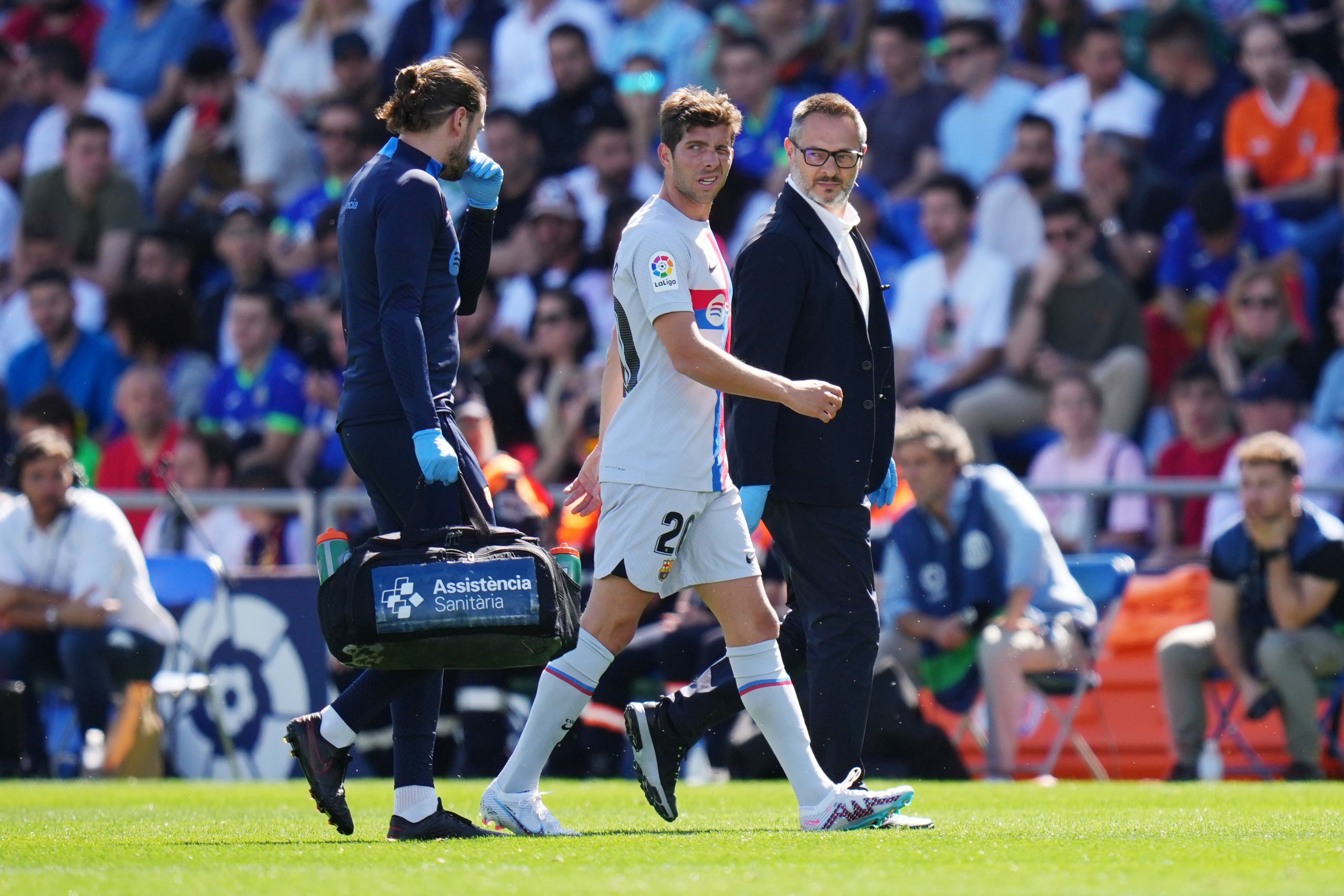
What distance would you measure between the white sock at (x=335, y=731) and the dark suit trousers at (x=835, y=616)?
1239 mm

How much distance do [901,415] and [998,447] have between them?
1170 mm

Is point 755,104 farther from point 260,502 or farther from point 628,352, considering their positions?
point 628,352

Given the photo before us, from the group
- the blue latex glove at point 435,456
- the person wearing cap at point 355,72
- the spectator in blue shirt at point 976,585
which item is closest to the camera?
the blue latex glove at point 435,456

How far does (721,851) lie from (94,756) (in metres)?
7.05

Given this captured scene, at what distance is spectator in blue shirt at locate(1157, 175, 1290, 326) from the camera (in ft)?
40.2

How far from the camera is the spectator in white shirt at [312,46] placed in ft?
56.6

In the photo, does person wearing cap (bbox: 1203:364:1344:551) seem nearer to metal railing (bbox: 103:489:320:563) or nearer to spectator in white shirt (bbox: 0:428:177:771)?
metal railing (bbox: 103:489:320:563)

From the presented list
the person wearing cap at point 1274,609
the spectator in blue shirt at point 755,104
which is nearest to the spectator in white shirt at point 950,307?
the spectator in blue shirt at point 755,104

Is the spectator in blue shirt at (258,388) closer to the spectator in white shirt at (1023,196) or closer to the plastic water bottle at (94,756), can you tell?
the plastic water bottle at (94,756)

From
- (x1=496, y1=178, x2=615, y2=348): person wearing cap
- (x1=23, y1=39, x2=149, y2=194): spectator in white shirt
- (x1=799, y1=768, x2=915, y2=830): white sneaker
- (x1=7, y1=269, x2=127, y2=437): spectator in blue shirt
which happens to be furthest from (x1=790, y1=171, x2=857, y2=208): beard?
(x1=23, y1=39, x2=149, y2=194): spectator in white shirt

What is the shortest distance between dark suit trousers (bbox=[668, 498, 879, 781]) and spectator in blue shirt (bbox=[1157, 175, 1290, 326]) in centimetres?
669

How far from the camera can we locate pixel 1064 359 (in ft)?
40.0

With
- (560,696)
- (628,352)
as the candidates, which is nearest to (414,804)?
(560,696)

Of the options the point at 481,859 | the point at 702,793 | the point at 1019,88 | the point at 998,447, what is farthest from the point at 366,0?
the point at 481,859
